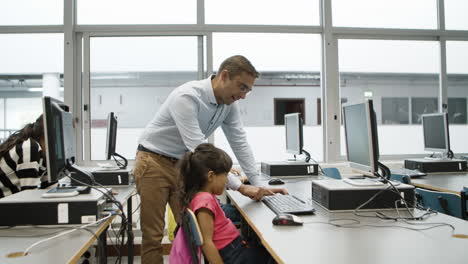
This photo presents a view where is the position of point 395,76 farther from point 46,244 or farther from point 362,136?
point 46,244

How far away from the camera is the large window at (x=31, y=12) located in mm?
3859

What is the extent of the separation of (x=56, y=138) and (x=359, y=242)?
1203 mm

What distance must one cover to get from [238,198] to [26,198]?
101 centimetres

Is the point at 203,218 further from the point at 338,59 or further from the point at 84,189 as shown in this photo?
the point at 338,59

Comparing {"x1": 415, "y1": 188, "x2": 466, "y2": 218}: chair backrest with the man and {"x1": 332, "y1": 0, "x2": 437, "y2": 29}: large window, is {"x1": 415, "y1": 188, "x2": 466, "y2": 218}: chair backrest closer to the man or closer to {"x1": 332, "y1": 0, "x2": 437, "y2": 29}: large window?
the man

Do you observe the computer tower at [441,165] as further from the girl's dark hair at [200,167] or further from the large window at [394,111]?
the girl's dark hair at [200,167]

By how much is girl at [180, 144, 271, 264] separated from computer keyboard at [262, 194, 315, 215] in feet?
0.63

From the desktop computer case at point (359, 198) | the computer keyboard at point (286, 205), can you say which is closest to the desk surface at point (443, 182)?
the desktop computer case at point (359, 198)

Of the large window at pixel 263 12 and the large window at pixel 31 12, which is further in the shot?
the large window at pixel 263 12

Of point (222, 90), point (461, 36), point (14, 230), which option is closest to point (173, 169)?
point (222, 90)

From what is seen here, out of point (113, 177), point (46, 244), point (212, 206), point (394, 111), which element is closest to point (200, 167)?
point (212, 206)

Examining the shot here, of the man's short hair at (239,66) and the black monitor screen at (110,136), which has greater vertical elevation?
the man's short hair at (239,66)

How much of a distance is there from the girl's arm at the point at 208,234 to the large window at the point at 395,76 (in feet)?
9.96

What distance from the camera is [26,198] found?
4.83ft
